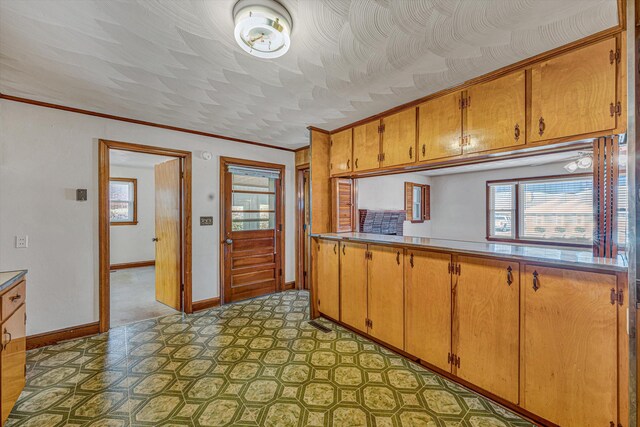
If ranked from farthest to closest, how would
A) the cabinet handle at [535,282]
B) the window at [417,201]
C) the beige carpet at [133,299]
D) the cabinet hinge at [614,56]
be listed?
the window at [417,201] → the beige carpet at [133,299] → the cabinet handle at [535,282] → the cabinet hinge at [614,56]

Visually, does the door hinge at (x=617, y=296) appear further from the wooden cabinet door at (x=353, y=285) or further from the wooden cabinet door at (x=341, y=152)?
the wooden cabinet door at (x=341, y=152)

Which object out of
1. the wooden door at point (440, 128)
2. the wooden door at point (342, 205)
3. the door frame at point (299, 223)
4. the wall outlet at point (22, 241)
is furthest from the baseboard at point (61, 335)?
the wooden door at point (440, 128)

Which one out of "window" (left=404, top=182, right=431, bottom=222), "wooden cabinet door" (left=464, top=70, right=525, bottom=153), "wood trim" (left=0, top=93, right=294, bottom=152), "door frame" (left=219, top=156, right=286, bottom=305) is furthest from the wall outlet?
"window" (left=404, top=182, right=431, bottom=222)

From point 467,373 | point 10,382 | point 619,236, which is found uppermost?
point 619,236

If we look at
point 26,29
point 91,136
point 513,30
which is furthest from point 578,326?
point 91,136

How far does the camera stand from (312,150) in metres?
3.45

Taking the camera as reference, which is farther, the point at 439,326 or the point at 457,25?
the point at 439,326

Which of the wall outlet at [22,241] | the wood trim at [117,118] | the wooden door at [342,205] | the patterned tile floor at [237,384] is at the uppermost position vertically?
the wood trim at [117,118]

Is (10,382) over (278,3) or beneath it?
beneath

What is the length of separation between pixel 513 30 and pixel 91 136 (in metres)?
3.96

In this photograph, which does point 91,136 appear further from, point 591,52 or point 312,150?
point 591,52

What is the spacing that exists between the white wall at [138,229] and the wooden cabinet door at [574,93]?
7.31m

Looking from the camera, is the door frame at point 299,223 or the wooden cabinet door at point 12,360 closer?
the wooden cabinet door at point 12,360

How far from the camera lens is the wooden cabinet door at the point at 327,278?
3217 millimetres
